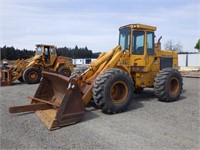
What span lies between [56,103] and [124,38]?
309 cm

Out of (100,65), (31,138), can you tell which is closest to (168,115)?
(100,65)

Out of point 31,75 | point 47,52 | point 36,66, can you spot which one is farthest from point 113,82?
point 47,52

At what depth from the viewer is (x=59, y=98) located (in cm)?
641

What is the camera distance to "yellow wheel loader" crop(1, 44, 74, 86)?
13734 mm

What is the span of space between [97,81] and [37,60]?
929 centimetres

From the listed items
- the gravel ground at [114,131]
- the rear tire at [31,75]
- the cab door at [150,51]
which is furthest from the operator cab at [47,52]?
the gravel ground at [114,131]

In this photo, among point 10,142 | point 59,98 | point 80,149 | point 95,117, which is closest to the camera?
point 80,149

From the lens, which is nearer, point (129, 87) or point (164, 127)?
point (164, 127)

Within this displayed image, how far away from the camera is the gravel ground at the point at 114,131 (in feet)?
13.6

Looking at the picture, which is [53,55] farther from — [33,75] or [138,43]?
[138,43]

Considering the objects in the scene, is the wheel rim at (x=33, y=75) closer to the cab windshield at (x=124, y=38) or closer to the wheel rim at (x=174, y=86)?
the cab windshield at (x=124, y=38)

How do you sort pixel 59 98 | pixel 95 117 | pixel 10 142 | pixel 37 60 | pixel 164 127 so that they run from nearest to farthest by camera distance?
pixel 10 142 < pixel 164 127 < pixel 95 117 < pixel 59 98 < pixel 37 60

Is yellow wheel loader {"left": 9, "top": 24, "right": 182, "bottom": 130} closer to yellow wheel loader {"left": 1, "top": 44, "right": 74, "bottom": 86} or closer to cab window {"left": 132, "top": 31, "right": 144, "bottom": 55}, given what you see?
cab window {"left": 132, "top": 31, "right": 144, "bottom": 55}

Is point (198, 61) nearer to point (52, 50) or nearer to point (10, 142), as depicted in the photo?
point (52, 50)
